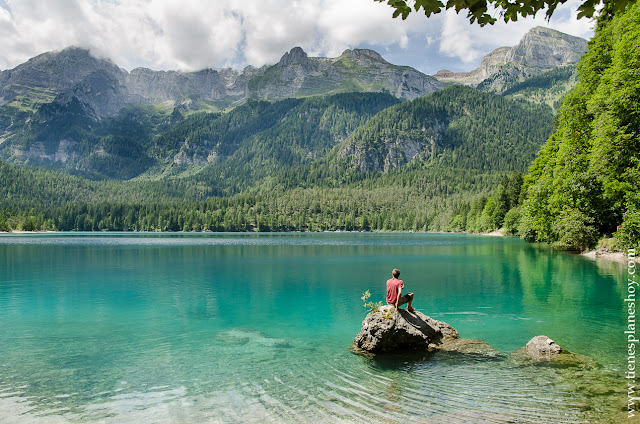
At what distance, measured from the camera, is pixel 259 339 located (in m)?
20.3

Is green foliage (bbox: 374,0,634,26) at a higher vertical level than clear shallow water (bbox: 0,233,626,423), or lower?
higher

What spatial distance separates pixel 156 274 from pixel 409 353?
38.5m

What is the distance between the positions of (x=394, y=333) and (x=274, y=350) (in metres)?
5.28

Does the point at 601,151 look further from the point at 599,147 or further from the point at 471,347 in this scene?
the point at 471,347

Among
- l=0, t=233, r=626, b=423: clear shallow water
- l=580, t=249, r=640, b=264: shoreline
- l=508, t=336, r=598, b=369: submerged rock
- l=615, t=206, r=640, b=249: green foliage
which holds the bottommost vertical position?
l=0, t=233, r=626, b=423: clear shallow water

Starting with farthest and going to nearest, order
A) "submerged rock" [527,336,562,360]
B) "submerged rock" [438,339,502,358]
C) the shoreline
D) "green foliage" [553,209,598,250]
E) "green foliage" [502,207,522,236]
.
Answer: "green foliage" [502,207,522,236]
the shoreline
"green foliage" [553,209,598,250]
"submerged rock" [438,339,502,358]
"submerged rock" [527,336,562,360]

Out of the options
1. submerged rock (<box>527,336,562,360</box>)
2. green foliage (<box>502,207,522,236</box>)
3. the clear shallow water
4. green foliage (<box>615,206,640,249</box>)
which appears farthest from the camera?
green foliage (<box>502,207,522,236</box>)

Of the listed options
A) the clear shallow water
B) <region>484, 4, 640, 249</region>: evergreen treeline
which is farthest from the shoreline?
the clear shallow water

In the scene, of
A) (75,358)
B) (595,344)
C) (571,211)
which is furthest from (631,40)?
(75,358)

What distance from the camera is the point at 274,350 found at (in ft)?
60.0

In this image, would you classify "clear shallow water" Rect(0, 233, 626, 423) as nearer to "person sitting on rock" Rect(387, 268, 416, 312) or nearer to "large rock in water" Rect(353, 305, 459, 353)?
"large rock in water" Rect(353, 305, 459, 353)

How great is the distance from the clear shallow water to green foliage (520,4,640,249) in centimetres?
765

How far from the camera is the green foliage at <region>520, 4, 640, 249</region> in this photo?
1378 inches

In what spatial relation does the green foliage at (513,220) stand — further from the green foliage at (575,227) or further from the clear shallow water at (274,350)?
the clear shallow water at (274,350)
